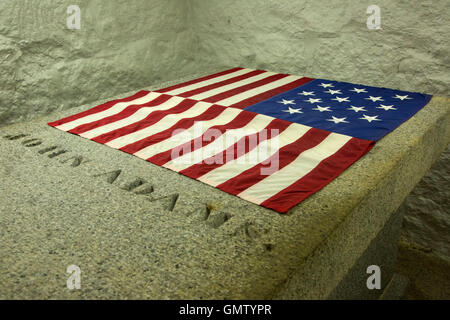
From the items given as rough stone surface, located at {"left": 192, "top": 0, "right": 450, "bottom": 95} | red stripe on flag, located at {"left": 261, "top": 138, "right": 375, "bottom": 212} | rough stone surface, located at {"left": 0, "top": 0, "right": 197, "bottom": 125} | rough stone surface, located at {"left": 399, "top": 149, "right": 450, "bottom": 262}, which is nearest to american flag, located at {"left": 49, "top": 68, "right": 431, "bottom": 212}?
red stripe on flag, located at {"left": 261, "top": 138, "right": 375, "bottom": 212}

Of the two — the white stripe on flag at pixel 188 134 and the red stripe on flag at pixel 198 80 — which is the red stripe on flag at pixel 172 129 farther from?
the red stripe on flag at pixel 198 80

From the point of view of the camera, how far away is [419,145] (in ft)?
5.09

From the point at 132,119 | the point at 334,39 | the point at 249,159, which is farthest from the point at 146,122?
the point at 334,39

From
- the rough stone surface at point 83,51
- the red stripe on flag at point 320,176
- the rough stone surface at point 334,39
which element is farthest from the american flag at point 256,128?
the rough stone surface at point 83,51

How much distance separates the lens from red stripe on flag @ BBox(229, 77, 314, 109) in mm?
2057

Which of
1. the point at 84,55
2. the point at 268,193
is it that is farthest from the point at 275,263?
the point at 84,55

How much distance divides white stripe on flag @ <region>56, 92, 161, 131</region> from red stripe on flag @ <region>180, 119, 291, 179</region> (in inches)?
29.5

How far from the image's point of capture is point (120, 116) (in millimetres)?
1926

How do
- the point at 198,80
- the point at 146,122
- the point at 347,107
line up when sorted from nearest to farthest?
the point at 146,122, the point at 347,107, the point at 198,80

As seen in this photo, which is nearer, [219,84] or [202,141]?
[202,141]

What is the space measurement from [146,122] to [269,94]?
775 mm

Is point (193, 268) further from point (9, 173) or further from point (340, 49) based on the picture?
point (340, 49)

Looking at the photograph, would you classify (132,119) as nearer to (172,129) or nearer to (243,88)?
(172,129)

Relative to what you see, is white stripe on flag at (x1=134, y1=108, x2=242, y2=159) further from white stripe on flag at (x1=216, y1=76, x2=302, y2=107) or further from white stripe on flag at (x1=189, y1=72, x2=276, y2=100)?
white stripe on flag at (x1=189, y1=72, x2=276, y2=100)
